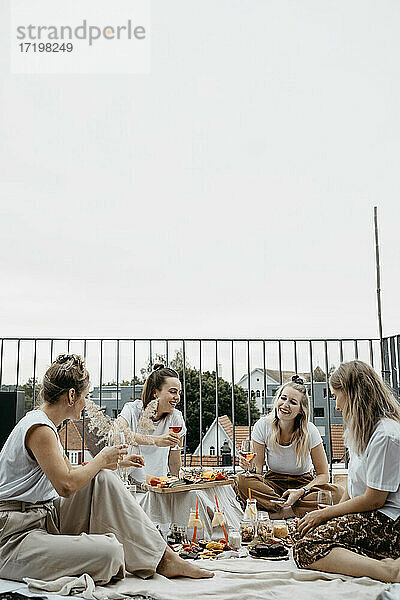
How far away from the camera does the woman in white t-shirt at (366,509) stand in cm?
241

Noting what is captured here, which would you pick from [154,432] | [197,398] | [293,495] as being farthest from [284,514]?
[197,398]

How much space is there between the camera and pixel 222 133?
19.0 feet

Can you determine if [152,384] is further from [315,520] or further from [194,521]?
[315,520]

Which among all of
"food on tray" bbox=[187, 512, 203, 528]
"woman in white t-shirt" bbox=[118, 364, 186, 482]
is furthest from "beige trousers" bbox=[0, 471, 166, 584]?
"woman in white t-shirt" bbox=[118, 364, 186, 482]

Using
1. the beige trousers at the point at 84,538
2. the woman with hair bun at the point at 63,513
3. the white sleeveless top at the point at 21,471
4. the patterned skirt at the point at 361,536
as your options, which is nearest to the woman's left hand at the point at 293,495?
the patterned skirt at the point at 361,536

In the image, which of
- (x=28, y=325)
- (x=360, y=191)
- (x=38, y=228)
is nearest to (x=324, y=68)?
(x=360, y=191)

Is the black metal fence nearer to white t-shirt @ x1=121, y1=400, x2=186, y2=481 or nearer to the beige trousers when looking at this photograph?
white t-shirt @ x1=121, y1=400, x2=186, y2=481

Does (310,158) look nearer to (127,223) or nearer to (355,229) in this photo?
(355,229)

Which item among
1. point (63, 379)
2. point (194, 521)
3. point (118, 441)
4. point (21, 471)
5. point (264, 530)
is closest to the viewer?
point (21, 471)

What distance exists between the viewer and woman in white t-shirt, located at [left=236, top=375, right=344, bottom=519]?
3.83m

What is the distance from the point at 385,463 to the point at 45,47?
4.13 metres

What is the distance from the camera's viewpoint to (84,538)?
2262mm

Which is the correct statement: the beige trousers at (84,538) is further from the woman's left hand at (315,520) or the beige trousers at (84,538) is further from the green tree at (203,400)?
the green tree at (203,400)

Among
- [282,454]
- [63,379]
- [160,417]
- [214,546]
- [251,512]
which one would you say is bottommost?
[214,546]
